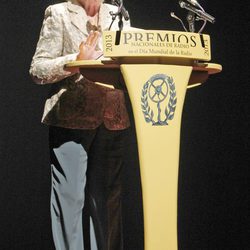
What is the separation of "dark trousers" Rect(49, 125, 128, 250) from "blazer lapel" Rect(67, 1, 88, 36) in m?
0.33

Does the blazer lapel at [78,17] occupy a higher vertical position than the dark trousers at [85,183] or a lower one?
higher

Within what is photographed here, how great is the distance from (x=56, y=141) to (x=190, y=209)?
103cm

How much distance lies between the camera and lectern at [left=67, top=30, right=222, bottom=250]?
1.36 m

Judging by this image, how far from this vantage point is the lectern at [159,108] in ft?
4.47

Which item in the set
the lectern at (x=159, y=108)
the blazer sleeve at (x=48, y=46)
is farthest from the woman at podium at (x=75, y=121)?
the lectern at (x=159, y=108)

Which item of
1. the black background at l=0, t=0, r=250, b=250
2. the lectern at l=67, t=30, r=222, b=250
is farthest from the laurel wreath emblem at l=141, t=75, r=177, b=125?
the black background at l=0, t=0, r=250, b=250

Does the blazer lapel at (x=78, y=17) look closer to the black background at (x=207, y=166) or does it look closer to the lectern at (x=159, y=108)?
the lectern at (x=159, y=108)

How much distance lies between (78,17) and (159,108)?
19.7 inches

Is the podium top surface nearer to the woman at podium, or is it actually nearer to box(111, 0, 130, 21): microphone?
box(111, 0, 130, 21): microphone

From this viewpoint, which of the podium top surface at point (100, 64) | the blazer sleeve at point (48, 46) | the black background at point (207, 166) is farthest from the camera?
the black background at point (207, 166)

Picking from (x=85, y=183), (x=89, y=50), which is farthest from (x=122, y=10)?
(x=85, y=183)

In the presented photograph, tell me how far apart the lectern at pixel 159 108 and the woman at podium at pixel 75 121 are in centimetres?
28

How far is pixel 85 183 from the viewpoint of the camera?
1.78 metres

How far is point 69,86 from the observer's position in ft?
5.58
